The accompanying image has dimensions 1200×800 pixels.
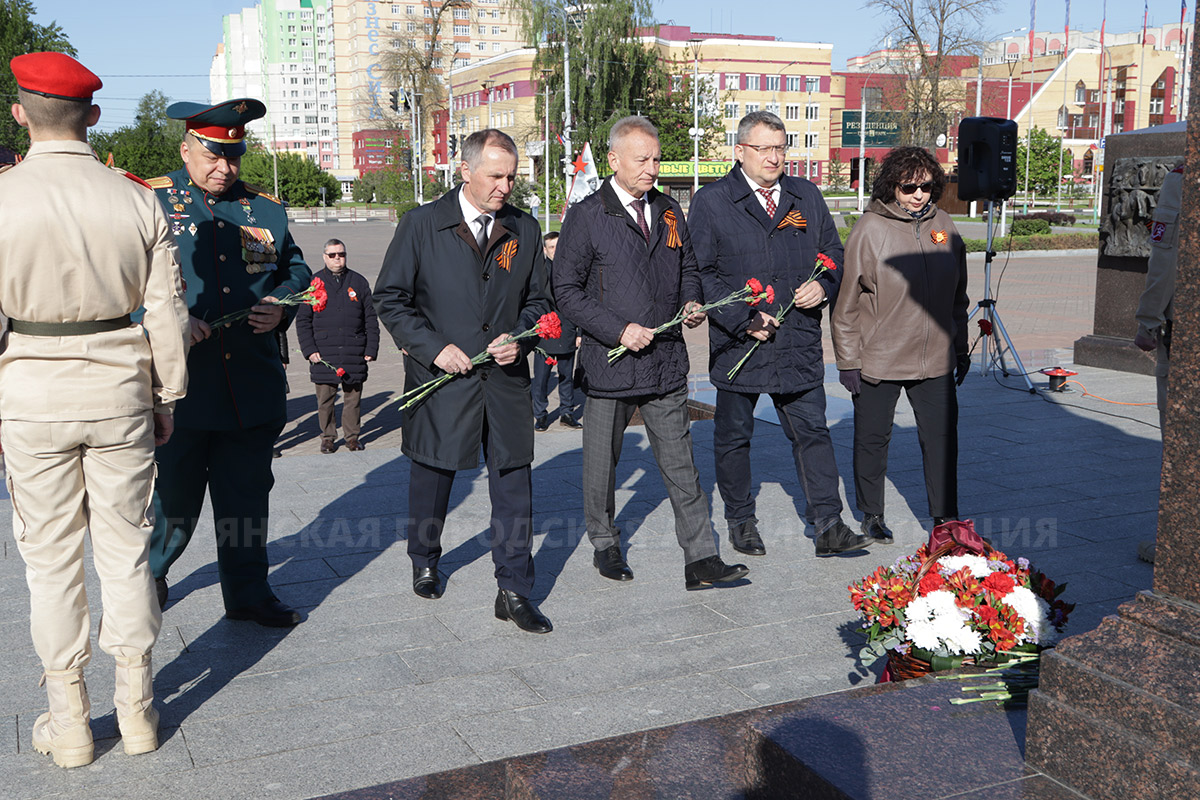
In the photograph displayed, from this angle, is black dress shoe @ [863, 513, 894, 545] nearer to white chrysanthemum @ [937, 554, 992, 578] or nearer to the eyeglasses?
the eyeglasses

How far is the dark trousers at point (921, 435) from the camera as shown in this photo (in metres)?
5.38

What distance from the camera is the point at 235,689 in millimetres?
3824

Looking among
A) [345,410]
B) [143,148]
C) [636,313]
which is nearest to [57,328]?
[636,313]

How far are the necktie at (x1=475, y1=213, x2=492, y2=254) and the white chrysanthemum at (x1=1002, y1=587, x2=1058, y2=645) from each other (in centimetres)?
240

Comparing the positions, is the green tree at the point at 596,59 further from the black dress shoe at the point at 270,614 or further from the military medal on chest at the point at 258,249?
the black dress shoe at the point at 270,614

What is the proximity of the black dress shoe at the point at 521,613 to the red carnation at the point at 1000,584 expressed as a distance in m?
1.74

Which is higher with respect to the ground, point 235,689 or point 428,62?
point 428,62

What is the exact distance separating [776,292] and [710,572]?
54.1 inches

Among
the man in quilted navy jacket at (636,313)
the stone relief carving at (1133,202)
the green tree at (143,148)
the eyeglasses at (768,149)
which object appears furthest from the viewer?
the green tree at (143,148)

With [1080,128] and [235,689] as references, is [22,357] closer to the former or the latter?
[235,689]

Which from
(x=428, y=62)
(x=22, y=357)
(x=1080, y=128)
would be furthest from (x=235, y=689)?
(x=1080, y=128)

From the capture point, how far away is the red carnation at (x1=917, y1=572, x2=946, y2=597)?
11.0ft

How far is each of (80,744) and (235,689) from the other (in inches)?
24.4

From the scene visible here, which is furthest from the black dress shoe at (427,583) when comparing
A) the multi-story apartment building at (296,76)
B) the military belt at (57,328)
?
the multi-story apartment building at (296,76)
